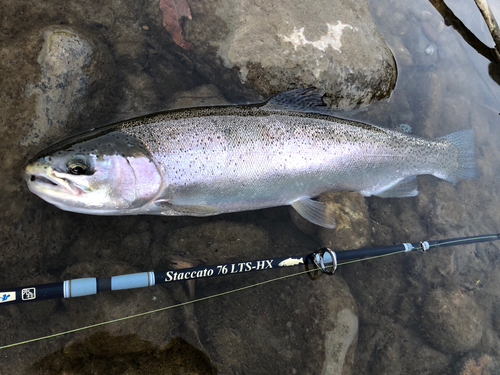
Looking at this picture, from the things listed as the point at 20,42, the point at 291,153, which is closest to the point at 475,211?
the point at 291,153

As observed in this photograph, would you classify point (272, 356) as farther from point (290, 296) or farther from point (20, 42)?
point (20, 42)

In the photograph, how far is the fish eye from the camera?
7.15 ft

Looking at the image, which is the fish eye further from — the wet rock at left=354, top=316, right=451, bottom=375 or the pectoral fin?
the wet rock at left=354, top=316, right=451, bottom=375

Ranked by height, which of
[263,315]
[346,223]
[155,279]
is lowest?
[263,315]

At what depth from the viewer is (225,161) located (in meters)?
2.60

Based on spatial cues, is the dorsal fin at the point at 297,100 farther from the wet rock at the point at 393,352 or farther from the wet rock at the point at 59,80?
the wet rock at the point at 393,352

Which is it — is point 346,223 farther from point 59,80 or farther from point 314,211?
point 59,80

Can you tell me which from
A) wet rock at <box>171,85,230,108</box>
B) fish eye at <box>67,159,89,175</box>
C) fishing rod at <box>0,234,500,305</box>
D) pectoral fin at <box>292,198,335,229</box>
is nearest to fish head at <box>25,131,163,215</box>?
fish eye at <box>67,159,89,175</box>

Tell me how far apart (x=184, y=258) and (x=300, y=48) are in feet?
8.61

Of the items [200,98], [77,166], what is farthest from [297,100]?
[77,166]

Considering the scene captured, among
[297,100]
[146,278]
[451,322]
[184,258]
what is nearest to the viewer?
[146,278]

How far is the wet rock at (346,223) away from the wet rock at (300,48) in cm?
109

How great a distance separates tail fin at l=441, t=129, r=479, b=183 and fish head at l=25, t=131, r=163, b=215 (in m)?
3.66

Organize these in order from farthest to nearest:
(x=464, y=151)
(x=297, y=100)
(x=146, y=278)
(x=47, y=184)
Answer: (x=464, y=151)
(x=297, y=100)
(x=146, y=278)
(x=47, y=184)
